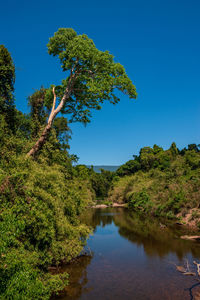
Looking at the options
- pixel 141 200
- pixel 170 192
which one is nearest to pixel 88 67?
pixel 170 192

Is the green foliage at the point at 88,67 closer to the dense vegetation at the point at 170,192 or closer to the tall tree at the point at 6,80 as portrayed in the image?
the tall tree at the point at 6,80

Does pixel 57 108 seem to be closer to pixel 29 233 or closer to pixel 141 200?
pixel 29 233

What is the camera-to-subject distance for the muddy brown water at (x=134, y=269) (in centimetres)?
1149

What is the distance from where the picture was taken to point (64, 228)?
13.3m

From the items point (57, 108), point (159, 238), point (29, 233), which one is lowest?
point (159, 238)

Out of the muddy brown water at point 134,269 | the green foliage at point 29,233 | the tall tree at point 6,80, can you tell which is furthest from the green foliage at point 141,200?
the tall tree at point 6,80

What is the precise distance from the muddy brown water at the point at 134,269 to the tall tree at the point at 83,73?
8328 mm

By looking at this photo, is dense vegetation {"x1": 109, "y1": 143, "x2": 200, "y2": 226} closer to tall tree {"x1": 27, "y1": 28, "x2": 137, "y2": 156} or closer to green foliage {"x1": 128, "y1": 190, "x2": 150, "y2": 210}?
green foliage {"x1": 128, "y1": 190, "x2": 150, "y2": 210}

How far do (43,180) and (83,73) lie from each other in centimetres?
860

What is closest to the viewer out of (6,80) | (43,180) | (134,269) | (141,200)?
(43,180)

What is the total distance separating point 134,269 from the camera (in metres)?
14.8

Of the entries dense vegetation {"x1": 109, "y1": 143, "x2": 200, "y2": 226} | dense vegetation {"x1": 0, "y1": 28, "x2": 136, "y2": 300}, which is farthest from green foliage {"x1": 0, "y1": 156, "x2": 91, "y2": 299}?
dense vegetation {"x1": 109, "y1": 143, "x2": 200, "y2": 226}

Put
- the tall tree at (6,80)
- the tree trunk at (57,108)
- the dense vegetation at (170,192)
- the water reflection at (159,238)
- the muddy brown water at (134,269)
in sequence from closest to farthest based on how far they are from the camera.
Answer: the muddy brown water at (134,269) < the tree trunk at (57,108) < the tall tree at (6,80) < the water reflection at (159,238) < the dense vegetation at (170,192)

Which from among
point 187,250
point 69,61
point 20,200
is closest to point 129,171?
point 187,250
